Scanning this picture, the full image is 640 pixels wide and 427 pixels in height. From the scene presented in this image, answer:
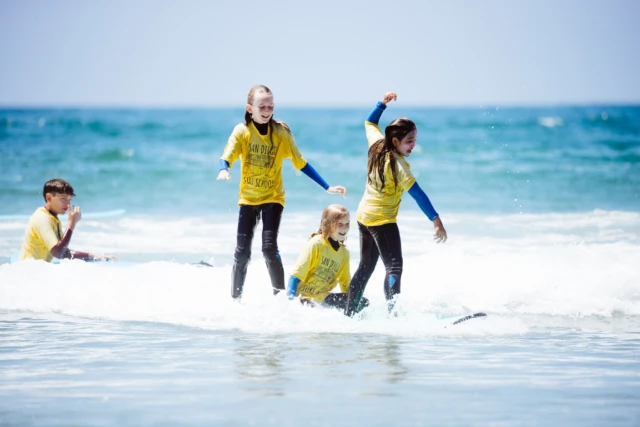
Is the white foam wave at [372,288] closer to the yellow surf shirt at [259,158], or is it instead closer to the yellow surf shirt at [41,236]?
the yellow surf shirt at [41,236]

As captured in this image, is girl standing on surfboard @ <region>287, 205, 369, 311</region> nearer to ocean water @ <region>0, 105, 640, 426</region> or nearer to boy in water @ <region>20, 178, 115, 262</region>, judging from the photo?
ocean water @ <region>0, 105, 640, 426</region>

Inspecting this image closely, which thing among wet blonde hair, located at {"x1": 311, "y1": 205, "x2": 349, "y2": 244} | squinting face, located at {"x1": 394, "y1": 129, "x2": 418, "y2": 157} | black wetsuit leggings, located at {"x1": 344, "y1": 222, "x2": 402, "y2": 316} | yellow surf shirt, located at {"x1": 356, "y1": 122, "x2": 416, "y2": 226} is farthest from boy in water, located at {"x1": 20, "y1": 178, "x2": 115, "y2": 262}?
squinting face, located at {"x1": 394, "y1": 129, "x2": 418, "y2": 157}

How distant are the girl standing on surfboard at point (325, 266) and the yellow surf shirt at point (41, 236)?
8.53 feet

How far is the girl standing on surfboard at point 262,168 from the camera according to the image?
7027 millimetres

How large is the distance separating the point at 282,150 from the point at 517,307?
2677 mm

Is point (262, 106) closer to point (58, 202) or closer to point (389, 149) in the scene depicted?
point (389, 149)

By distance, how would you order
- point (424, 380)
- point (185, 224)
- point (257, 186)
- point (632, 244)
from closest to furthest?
point (424, 380) → point (257, 186) → point (632, 244) → point (185, 224)

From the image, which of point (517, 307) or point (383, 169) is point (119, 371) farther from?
point (517, 307)

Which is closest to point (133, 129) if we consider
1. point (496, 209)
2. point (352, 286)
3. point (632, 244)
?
point (496, 209)

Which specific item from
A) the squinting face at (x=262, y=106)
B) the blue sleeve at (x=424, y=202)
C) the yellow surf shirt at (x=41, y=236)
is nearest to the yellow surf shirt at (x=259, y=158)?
the squinting face at (x=262, y=106)

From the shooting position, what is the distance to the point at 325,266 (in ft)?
23.1

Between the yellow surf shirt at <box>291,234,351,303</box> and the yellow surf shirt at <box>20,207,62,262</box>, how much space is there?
2607 mm

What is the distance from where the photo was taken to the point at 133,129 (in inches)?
1812

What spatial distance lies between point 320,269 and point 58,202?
2.78 meters
